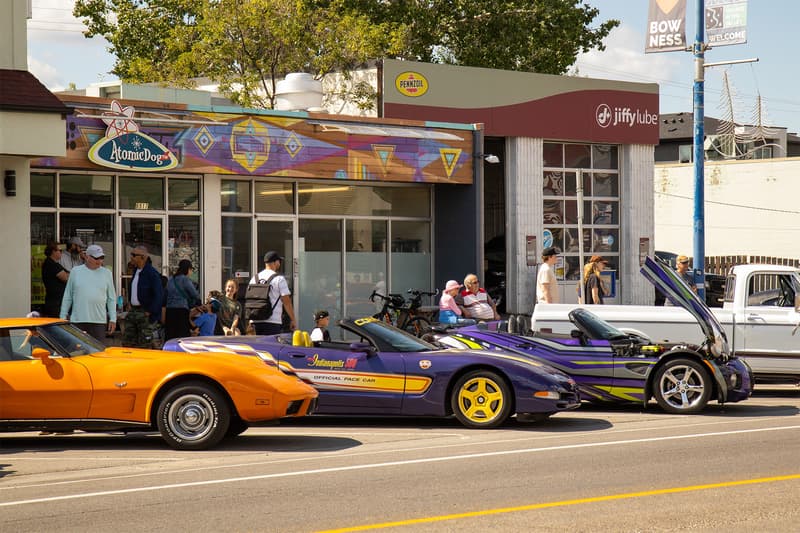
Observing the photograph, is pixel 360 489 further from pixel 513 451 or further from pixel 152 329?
pixel 152 329

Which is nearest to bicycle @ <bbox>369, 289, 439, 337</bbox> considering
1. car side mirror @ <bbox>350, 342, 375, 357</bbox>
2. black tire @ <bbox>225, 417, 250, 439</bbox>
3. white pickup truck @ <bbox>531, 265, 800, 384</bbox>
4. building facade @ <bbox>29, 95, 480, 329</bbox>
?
building facade @ <bbox>29, 95, 480, 329</bbox>

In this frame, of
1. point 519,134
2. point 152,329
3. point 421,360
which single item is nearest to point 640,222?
point 519,134

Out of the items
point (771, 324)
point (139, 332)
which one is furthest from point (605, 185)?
point (139, 332)

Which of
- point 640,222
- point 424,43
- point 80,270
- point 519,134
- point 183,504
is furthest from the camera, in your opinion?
point 424,43

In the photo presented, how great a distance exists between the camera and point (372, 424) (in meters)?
12.3

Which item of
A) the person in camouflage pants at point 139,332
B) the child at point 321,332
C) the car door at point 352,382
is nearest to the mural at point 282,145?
the person in camouflage pants at point 139,332

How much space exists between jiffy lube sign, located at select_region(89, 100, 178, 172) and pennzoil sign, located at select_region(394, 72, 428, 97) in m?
6.15

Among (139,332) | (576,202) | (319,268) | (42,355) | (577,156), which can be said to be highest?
(577,156)

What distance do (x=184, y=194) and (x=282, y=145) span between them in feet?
6.10

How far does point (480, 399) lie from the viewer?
11.7 metres

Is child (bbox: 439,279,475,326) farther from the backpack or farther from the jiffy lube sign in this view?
the jiffy lube sign

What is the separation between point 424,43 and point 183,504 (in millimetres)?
33365

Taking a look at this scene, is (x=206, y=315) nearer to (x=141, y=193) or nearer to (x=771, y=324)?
(x=141, y=193)

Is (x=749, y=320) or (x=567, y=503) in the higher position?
(x=749, y=320)
